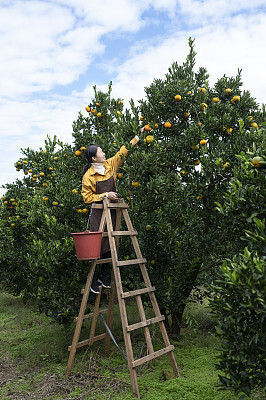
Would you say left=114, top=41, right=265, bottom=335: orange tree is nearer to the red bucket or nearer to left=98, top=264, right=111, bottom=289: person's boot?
left=98, top=264, right=111, bottom=289: person's boot

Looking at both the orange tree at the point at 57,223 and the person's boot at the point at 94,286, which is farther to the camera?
the orange tree at the point at 57,223

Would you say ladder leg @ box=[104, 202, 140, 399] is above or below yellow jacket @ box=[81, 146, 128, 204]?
below

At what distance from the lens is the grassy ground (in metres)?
4.41

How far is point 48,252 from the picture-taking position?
226 inches

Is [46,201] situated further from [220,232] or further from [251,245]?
[251,245]

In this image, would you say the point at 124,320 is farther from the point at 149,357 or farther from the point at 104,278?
the point at 104,278

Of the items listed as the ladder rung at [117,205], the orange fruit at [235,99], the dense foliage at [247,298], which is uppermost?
the orange fruit at [235,99]

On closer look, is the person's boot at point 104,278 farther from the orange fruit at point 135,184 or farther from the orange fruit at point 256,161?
the orange fruit at point 256,161

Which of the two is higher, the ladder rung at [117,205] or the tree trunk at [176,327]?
the ladder rung at [117,205]

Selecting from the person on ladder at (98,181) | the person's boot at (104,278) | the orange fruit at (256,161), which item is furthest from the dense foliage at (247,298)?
the person's boot at (104,278)

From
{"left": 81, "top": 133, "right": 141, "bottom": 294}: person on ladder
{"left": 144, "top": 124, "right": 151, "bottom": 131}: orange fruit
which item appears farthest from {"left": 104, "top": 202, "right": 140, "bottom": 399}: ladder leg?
{"left": 144, "top": 124, "right": 151, "bottom": 131}: orange fruit

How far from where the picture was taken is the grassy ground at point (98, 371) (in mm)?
4406

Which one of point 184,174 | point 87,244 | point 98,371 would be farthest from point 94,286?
point 184,174

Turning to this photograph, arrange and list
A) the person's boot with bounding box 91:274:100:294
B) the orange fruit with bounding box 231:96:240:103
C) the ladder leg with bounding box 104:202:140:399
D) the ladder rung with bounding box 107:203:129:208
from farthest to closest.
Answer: the orange fruit with bounding box 231:96:240:103 < the person's boot with bounding box 91:274:100:294 < the ladder rung with bounding box 107:203:129:208 < the ladder leg with bounding box 104:202:140:399
